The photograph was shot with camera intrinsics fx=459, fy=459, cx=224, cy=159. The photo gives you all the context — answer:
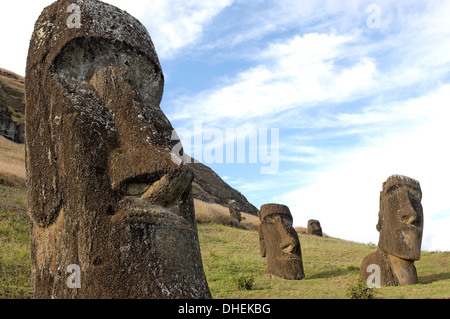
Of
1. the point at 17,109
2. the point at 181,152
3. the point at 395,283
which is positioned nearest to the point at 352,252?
the point at 395,283

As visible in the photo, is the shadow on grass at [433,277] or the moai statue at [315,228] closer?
the shadow on grass at [433,277]

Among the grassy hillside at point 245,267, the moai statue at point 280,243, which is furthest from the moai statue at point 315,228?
the moai statue at point 280,243

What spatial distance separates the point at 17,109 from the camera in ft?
190

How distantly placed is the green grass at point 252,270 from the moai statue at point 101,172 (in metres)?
6.76

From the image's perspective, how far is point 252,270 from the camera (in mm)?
16750

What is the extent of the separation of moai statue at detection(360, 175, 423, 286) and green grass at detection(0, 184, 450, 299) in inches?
25.3

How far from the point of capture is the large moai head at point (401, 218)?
1299 cm

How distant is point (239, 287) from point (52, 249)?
9.17 meters

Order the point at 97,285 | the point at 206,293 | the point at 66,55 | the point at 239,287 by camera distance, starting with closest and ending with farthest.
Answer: the point at 97,285
the point at 206,293
the point at 66,55
the point at 239,287

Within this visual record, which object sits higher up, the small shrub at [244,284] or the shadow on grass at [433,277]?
the shadow on grass at [433,277]

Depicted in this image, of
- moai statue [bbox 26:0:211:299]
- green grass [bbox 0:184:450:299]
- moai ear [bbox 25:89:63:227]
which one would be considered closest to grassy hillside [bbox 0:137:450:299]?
green grass [bbox 0:184:450:299]

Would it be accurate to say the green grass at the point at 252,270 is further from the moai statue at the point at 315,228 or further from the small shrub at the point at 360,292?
the moai statue at the point at 315,228

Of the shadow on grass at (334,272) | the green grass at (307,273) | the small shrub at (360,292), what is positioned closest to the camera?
the small shrub at (360,292)

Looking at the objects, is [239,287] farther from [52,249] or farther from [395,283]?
[52,249]
